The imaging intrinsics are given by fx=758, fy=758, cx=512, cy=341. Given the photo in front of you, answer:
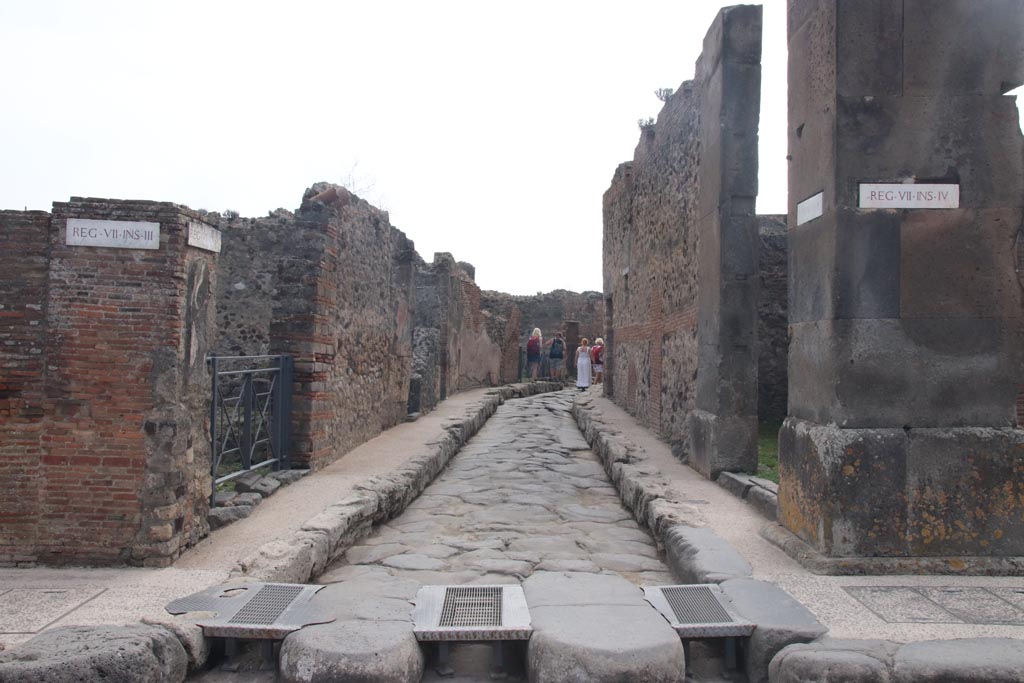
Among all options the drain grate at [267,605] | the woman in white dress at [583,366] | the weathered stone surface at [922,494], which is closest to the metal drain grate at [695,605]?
the weathered stone surface at [922,494]

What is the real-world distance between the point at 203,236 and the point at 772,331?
32.0 ft

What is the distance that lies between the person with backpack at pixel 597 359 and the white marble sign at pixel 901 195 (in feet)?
58.9

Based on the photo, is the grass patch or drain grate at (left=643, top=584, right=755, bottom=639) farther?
the grass patch

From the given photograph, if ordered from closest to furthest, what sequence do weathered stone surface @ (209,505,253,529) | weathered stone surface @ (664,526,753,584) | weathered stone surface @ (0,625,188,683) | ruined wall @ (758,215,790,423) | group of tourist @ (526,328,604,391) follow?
weathered stone surface @ (0,625,188,683)
weathered stone surface @ (664,526,753,584)
weathered stone surface @ (209,505,253,529)
ruined wall @ (758,215,790,423)
group of tourist @ (526,328,604,391)

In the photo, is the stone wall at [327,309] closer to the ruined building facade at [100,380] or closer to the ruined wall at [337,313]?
the ruined wall at [337,313]

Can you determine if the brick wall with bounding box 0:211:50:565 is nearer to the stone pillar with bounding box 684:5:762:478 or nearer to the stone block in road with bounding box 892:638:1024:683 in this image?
the stone block in road with bounding box 892:638:1024:683

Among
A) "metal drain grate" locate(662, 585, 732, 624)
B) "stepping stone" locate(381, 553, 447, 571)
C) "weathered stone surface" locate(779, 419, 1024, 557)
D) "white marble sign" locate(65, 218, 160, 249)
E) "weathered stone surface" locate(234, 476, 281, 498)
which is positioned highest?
"white marble sign" locate(65, 218, 160, 249)

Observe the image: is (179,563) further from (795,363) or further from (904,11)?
(904,11)

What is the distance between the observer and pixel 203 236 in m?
4.99

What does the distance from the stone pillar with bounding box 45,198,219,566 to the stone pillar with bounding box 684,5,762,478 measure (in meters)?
5.29

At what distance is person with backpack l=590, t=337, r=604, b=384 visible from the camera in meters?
23.4

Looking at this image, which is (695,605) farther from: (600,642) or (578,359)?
(578,359)

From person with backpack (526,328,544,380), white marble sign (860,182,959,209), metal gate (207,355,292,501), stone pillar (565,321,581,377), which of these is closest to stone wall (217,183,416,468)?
metal gate (207,355,292,501)

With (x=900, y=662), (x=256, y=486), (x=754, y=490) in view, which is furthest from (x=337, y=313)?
(x=900, y=662)
